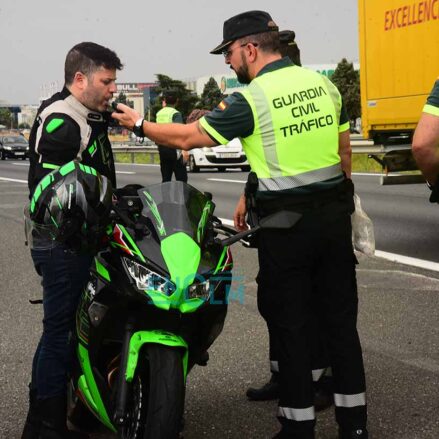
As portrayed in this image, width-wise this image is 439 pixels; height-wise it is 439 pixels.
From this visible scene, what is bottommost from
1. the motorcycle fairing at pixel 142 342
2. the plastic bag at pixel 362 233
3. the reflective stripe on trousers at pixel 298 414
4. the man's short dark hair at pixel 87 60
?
the reflective stripe on trousers at pixel 298 414

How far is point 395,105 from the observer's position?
8930 millimetres

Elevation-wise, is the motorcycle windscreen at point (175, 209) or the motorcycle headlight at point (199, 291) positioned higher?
the motorcycle windscreen at point (175, 209)

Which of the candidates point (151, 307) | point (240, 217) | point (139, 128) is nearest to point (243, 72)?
point (139, 128)

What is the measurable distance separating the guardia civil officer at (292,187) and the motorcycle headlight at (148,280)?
745mm

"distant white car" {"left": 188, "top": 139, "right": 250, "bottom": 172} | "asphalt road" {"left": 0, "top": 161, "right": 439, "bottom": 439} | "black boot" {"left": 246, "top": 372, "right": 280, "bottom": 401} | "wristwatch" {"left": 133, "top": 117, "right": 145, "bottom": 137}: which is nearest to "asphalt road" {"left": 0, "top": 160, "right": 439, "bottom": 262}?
"asphalt road" {"left": 0, "top": 161, "right": 439, "bottom": 439}

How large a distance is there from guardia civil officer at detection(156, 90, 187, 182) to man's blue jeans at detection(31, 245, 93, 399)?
9.17 metres

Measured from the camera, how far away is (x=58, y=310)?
330 centimetres

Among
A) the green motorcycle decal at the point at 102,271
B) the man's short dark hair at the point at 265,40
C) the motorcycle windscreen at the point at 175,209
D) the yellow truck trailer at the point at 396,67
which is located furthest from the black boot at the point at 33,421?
the yellow truck trailer at the point at 396,67

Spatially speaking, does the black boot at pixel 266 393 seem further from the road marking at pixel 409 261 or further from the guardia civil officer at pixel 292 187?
the road marking at pixel 409 261

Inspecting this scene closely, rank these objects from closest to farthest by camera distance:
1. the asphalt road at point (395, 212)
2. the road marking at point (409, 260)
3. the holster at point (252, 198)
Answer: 1. the holster at point (252, 198)
2. the road marking at point (409, 260)
3. the asphalt road at point (395, 212)

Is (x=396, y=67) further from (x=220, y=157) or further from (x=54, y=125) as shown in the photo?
(x=220, y=157)

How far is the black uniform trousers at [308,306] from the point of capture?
11.1ft

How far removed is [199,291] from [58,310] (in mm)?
745

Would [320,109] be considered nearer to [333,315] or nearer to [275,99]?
[275,99]
